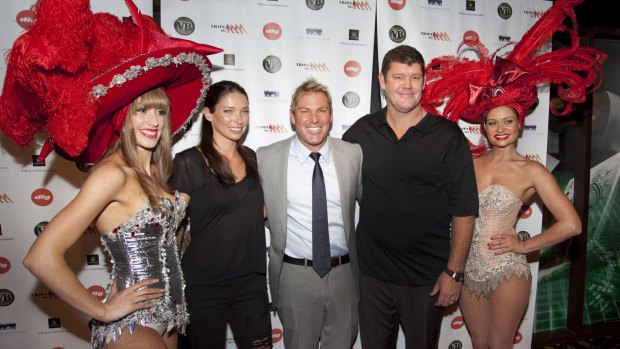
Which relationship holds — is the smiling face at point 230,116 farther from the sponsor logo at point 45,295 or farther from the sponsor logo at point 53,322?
the sponsor logo at point 53,322

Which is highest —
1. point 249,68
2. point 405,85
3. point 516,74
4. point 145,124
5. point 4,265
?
point 249,68

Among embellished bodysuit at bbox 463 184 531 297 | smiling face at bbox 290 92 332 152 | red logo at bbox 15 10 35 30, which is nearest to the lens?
smiling face at bbox 290 92 332 152

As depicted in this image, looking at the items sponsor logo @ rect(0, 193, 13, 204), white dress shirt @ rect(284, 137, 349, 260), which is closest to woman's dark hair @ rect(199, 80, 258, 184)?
white dress shirt @ rect(284, 137, 349, 260)

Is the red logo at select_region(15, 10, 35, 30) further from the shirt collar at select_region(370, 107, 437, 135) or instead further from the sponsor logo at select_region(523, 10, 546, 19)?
the sponsor logo at select_region(523, 10, 546, 19)

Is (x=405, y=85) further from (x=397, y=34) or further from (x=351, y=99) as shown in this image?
(x=397, y=34)

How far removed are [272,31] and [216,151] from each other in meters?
Result: 1.19

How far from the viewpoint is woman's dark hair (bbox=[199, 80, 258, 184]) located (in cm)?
210

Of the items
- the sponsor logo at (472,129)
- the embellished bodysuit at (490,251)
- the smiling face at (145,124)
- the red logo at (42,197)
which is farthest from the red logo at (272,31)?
the red logo at (42,197)

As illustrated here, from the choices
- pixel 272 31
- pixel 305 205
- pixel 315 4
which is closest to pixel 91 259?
pixel 305 205

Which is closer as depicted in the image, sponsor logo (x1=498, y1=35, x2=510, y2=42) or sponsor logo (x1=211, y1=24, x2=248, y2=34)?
sponsor logo (x1=211, y1=24, x2=248, y2=34)

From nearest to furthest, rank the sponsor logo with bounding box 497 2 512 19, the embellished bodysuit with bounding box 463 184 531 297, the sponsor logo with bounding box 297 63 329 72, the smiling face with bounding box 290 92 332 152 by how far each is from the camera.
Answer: the smiling face with bounding box 290 92 332 152, the embellished bodysuit with bounding box 463 184 531 297, the sponsor logo with bounding box 297 63 329 72, the sponsor logo with bounding box 497 2 512 19

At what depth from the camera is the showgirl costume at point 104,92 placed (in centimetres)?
127

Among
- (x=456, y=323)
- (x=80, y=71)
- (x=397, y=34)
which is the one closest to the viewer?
(x=80, y=71)

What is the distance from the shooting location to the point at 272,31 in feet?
9.32
